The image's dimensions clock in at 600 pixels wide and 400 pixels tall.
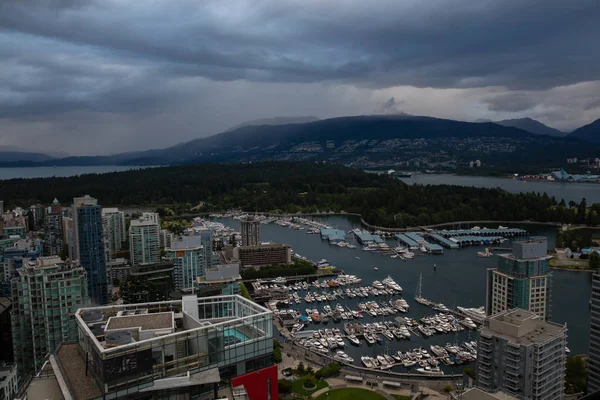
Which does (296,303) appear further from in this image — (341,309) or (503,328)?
(503,328)

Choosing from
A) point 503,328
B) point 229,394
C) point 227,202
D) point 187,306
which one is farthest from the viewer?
point 227,202

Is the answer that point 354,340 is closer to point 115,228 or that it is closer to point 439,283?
point 439,283

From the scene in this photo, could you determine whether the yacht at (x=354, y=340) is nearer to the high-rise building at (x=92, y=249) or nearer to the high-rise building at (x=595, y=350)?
the high-rise building at (x=595, y=350)

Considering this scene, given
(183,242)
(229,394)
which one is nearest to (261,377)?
(229,394)

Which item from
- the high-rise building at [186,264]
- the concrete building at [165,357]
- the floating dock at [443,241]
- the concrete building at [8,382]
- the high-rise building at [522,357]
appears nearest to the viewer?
the concrete building at [165,357]

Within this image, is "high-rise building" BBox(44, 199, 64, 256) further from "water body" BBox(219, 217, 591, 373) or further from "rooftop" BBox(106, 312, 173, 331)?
"rooftop" BBox(106, 312, 173, 331)

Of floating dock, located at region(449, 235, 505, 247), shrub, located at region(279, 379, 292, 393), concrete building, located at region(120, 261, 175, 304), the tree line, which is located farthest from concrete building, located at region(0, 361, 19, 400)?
the tree line

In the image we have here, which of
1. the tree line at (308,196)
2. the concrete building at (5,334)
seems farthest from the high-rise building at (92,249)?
the tree line at (308,196)
